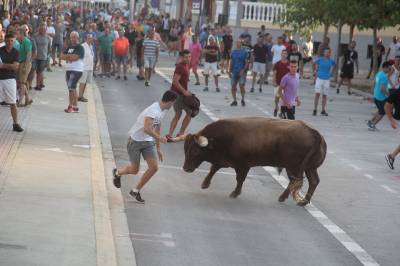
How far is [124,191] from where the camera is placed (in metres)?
14.9

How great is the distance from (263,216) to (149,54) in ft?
70.3

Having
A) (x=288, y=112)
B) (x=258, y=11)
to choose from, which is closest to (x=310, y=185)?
(x=288, y=112)

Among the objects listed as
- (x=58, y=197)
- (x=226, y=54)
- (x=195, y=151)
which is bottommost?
(x=226, y=54)

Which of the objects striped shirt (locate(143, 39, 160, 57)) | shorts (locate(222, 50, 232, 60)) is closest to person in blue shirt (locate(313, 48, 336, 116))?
striped shirt (locate(143, 39, 160, 57))

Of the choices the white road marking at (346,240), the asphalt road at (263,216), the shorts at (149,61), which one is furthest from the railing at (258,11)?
the white road marking at (346,240)

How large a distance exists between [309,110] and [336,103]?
3.71m

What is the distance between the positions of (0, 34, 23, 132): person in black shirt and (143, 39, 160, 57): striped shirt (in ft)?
50.8

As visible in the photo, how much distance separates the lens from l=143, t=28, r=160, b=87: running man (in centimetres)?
3434

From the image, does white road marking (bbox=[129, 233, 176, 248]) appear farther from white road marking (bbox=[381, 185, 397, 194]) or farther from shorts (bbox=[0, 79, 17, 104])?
shorts (bbox=[0, 79, 17, 104])

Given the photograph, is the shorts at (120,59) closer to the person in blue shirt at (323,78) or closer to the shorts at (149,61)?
the shorts at (149,61)

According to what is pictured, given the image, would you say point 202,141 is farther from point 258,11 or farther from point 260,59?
point 258,11

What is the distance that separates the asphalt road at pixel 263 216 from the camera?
1162cm

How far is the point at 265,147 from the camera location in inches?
587

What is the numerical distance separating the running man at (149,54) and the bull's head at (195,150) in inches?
741
